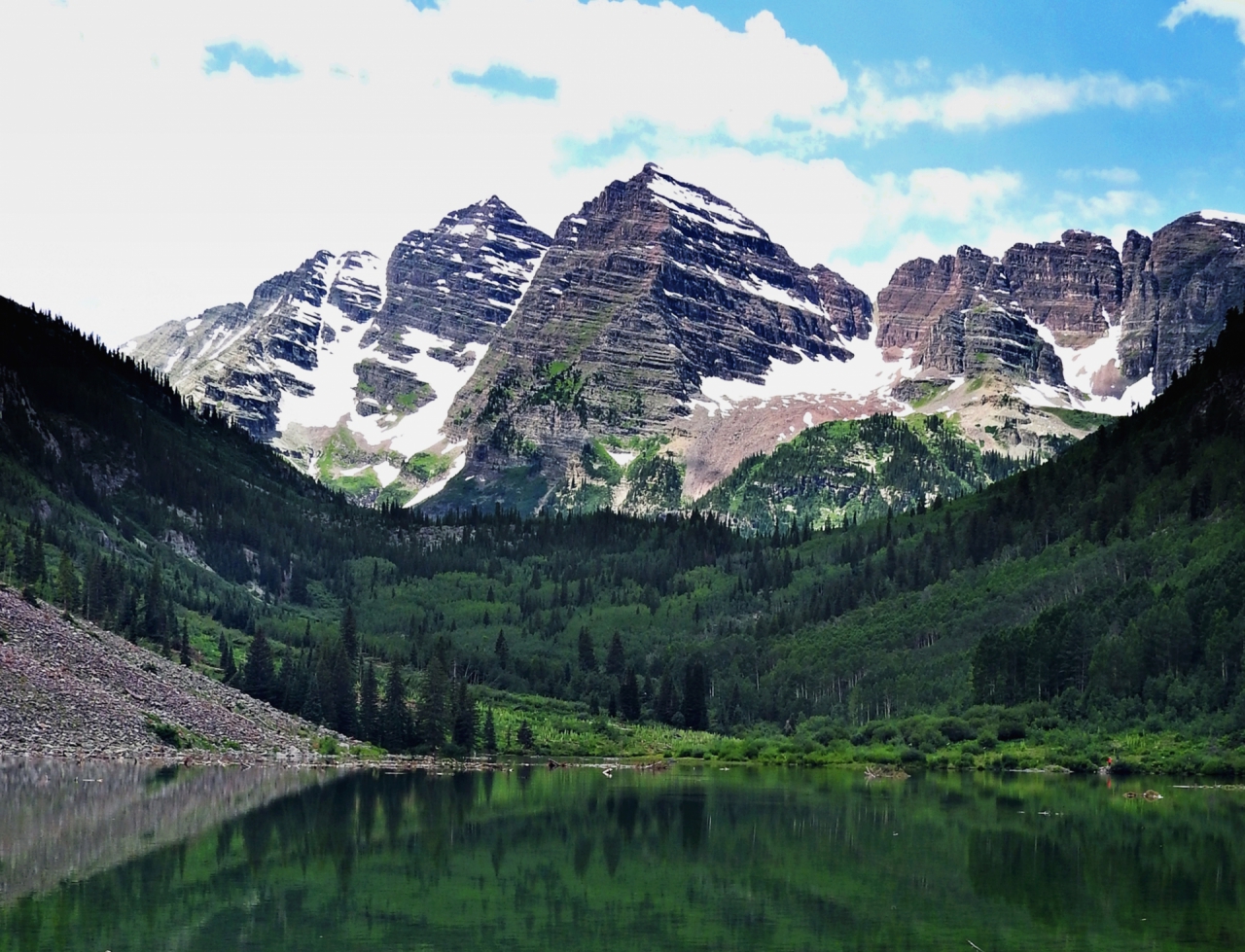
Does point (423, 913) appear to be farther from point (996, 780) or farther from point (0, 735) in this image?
point (996, 780)

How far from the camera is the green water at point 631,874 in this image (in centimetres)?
6738

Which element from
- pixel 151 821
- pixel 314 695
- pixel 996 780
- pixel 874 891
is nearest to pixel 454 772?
pixel 314 695

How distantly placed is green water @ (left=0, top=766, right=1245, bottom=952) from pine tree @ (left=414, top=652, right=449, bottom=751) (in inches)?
2485

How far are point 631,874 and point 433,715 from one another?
111 m

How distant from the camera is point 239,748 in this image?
542ft

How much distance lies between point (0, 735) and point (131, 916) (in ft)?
266

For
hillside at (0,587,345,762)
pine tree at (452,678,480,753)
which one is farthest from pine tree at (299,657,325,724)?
pine tree at (452,678,480,753)

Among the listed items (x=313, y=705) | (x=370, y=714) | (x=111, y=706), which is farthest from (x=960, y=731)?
(x=111, y=706)

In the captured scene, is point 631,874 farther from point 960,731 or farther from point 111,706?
point 960,731

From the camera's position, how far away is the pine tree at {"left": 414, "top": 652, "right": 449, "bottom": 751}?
194 meters

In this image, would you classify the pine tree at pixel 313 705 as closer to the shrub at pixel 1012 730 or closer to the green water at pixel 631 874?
the green water at pixel 631 874

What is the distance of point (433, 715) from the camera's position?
19475 cm

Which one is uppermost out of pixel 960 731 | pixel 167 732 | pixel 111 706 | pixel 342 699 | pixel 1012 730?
pixel 342 699

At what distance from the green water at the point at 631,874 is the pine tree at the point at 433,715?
6311cm
